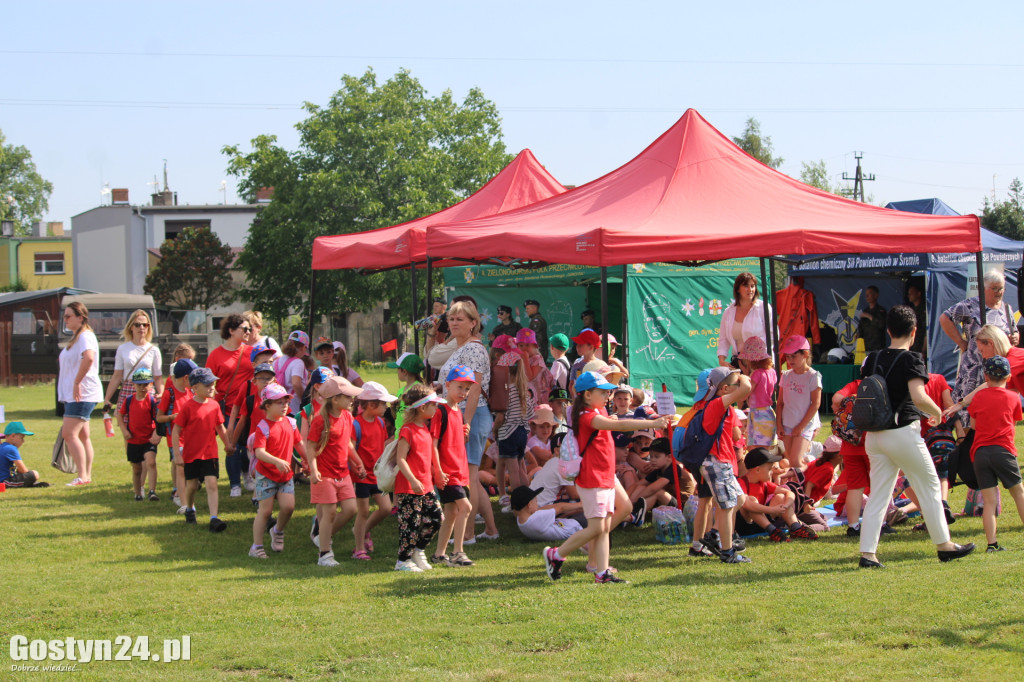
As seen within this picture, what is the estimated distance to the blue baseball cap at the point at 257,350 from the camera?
30.3ft

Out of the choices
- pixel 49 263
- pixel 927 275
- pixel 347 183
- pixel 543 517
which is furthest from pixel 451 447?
pixel 49 263

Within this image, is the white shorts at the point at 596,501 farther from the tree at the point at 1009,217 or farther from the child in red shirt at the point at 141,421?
the tree at the point at 1009,217

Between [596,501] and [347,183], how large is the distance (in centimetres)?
3316

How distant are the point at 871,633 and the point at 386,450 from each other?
332cm

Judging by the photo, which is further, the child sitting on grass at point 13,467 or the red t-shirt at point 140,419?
the child sitting on grass at point 13,467

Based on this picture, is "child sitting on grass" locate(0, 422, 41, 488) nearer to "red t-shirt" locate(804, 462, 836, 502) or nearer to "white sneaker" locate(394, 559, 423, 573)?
"white sneaker" locate(394, 559, 423, 573)

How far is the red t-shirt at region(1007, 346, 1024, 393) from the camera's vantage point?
7988mm

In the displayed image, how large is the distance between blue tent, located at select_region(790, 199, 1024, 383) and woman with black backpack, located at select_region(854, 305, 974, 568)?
9.28 meters

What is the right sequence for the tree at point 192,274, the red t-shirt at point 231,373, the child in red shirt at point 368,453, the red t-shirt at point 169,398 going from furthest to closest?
the tree at point 192,274 < the red t-shirt at point 231,373 < the red t-shirt at point 169,398 < the child in red shirt at point 368,453

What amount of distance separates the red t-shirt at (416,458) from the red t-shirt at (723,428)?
1940 mm

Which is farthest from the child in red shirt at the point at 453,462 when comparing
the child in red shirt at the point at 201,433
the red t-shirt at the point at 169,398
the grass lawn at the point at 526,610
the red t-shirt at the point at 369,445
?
the red t-shirt at the point at 169,398

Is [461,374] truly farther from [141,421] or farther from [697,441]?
[141,421]

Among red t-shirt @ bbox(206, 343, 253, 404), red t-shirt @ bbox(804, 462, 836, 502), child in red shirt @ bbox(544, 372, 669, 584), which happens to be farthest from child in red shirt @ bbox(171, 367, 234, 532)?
red t-shirt @ bbox(804, 462, 836, 502)

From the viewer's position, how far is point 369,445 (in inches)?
297
